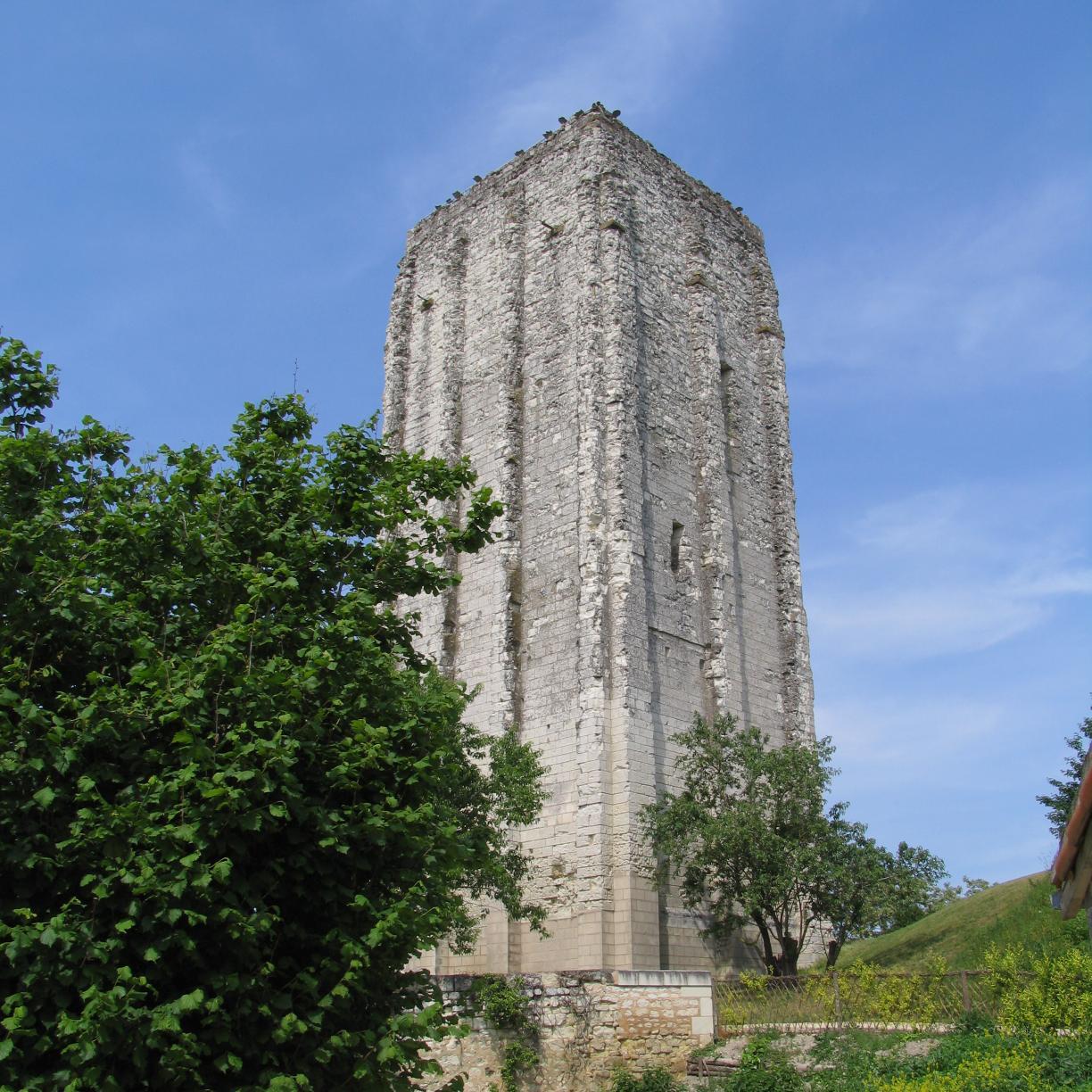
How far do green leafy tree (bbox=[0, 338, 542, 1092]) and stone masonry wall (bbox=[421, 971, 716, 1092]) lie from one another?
5425 millimetres

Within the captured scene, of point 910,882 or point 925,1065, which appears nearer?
point 925,1065

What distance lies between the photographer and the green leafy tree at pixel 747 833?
17.3m

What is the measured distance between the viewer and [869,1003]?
44.7 ft

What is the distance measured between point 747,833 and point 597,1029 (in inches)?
169

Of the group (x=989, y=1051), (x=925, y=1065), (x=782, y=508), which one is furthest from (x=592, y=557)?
(x=989, y=1051)

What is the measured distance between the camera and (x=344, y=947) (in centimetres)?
784

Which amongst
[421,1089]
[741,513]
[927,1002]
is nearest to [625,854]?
[927,1002]

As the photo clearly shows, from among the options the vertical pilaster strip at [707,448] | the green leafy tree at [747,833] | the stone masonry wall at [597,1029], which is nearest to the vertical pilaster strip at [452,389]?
the vertical pilaster strip at [707,448]

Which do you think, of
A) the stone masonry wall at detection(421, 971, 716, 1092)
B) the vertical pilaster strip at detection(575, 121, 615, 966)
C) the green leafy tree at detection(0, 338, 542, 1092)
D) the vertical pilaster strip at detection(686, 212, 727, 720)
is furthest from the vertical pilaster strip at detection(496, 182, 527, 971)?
the green leafy tree at detection(0, 338, 542, 1092)

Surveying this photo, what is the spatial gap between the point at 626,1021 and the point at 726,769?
5366mm

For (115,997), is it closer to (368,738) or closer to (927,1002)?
(368,738)

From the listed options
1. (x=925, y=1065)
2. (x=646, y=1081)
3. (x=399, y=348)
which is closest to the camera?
(x=925, y=1065)

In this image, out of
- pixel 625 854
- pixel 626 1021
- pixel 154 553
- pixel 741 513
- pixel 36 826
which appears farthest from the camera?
pixel 741 513

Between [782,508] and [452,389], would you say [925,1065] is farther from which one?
[452,389]
